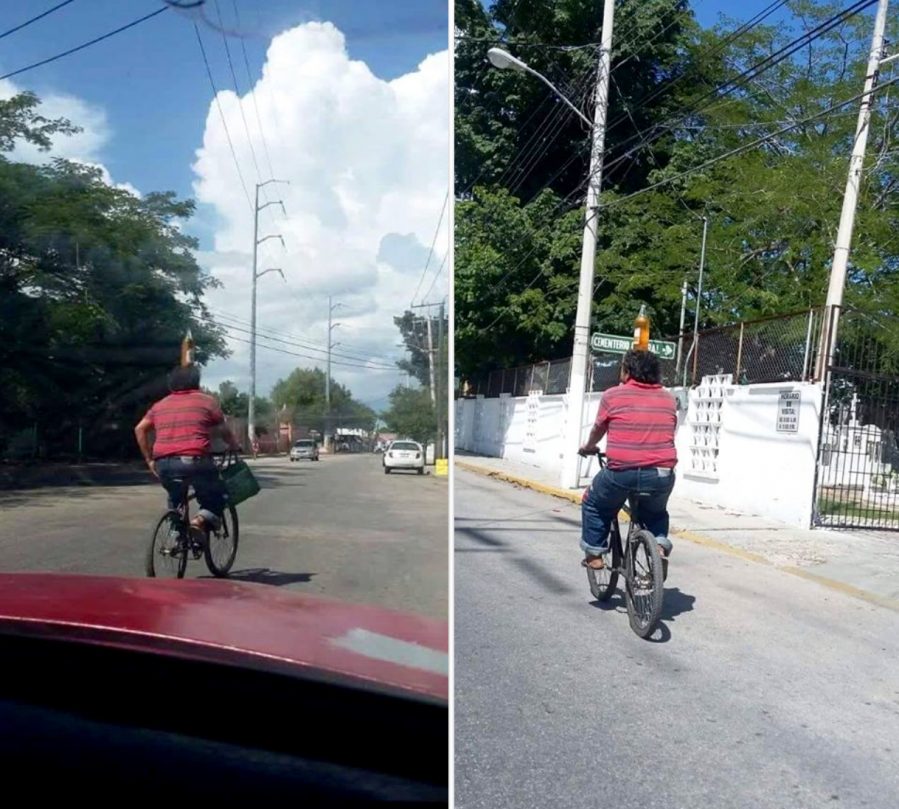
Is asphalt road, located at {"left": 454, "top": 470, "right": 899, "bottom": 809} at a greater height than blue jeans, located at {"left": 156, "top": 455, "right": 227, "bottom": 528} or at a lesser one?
lesser

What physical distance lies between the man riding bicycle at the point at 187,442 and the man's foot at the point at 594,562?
73.9 inches

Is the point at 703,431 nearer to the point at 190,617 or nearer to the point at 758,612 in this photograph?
the point at 758,612

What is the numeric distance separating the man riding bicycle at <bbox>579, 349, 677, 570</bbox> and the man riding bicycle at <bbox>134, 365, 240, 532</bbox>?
158 cm

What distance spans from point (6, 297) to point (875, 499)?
535 centimetres

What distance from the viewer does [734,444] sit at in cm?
437

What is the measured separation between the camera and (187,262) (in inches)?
29.5

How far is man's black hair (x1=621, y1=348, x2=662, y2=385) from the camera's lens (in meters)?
2.23

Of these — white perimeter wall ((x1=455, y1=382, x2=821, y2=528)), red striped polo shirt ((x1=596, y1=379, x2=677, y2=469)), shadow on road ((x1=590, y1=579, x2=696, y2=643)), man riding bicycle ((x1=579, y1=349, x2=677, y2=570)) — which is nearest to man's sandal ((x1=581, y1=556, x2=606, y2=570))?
man riding bicycle ((x1=579, y1=349, x2=677, y2=570))

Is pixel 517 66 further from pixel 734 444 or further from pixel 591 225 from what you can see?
pixel 734 444

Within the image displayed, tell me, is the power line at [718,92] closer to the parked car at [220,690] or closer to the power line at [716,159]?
the power line at [716,159]

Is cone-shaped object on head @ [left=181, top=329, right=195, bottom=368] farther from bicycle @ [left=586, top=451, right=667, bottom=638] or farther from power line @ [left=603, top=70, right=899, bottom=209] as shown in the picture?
power line @ [left=603, top=70, right=899, bottom=209]

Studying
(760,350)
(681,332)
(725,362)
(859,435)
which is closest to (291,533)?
(681,332)

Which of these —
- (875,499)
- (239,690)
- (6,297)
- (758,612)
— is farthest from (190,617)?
(875,499)

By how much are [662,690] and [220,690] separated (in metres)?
1.44
